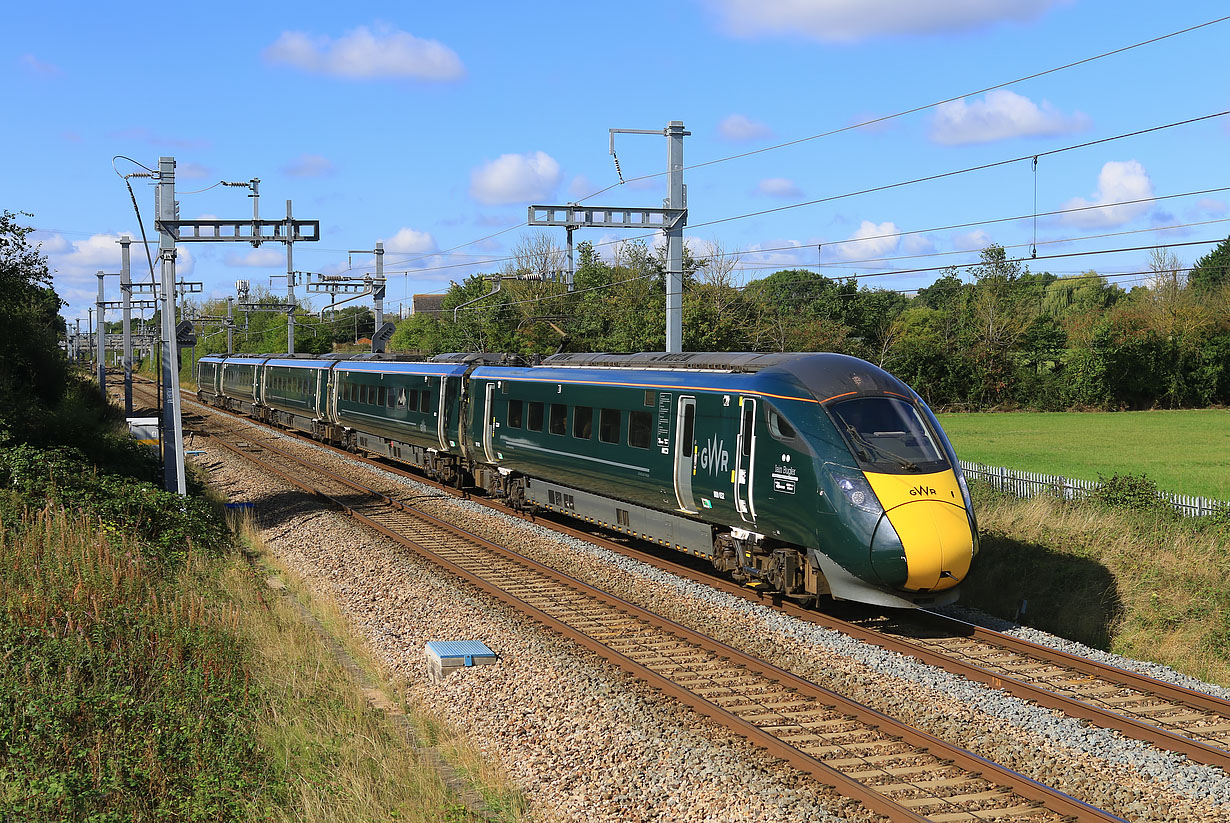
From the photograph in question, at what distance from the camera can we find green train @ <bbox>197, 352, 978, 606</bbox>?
38.6 ft

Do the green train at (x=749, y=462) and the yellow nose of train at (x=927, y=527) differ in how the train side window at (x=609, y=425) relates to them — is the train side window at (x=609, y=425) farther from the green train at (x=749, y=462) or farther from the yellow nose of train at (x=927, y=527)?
the yellow nose of train at (x=927, y=527)

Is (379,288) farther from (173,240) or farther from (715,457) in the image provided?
(715,457)

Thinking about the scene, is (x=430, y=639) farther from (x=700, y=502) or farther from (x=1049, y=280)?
(x=1049, y=280)

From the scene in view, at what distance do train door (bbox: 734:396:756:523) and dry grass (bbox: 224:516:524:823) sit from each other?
5.05m

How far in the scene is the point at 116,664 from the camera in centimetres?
977

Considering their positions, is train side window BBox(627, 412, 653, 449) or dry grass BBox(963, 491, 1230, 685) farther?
train side window BBox(627, 412, 653, 449)

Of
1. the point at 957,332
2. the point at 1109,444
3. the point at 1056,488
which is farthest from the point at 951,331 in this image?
the point at 1056,488

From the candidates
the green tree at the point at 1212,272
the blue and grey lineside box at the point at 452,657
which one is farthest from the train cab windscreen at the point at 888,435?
the green tree at the point at 1212,272

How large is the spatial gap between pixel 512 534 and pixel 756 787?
11.9 meters

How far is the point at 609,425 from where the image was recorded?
17.1 meters

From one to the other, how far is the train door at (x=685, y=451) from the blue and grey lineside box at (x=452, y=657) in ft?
14.4

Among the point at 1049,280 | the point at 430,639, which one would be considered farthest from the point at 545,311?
the point at 1049,280

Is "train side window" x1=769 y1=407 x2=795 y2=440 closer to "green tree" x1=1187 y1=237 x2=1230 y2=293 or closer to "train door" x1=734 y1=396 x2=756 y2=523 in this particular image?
"train door" x1=734 y1=396 x2=756 y2=523

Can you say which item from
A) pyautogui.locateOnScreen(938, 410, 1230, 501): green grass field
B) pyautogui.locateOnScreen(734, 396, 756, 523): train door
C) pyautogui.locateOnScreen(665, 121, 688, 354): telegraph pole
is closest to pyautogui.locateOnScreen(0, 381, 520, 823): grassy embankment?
pyautogui.locateOnScreen(734, 396, 756, 523): train door
